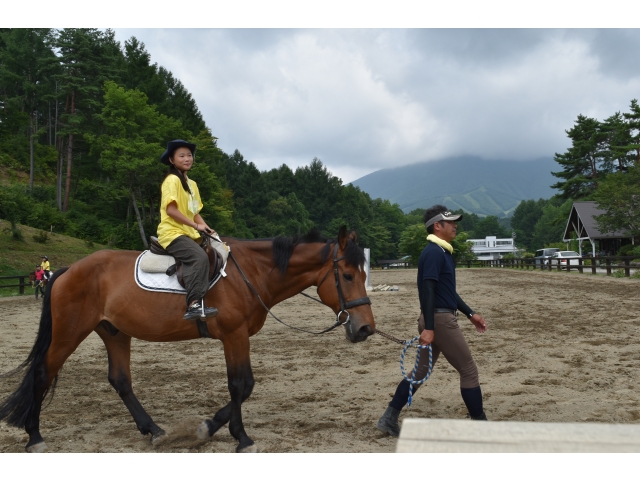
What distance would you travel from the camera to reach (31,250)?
31375mm

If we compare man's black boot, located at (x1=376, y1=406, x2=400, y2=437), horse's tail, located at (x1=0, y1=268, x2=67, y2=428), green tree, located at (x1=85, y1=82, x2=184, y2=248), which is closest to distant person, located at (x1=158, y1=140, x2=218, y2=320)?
horse's tail, located at (x1=0, y1=268, x2=67, y2=428)

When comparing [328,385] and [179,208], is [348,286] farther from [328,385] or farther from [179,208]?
[328,385]

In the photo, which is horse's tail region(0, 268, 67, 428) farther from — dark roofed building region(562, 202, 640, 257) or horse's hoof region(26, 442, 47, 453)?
dark roofed building region(562, 202, 640, 257)

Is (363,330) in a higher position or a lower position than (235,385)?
higher

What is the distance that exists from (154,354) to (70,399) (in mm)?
3301

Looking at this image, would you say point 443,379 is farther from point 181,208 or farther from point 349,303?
point 181,208

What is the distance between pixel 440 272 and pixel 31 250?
106 ft

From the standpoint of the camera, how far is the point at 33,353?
520 cm

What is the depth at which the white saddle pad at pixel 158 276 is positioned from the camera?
502 cm

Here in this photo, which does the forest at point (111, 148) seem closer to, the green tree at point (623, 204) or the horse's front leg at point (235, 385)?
the green tree at point (623, 204)

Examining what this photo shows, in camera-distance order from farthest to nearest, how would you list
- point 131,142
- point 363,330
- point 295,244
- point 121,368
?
point 131,142, point 121,368, point 295,244, point 363,330

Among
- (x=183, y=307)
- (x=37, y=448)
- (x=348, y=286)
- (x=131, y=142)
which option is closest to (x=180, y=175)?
(x=183, y=307)

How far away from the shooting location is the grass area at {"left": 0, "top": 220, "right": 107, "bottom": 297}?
27.9 metres

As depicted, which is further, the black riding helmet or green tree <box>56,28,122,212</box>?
green tree <box>56,28,122,212</box>
